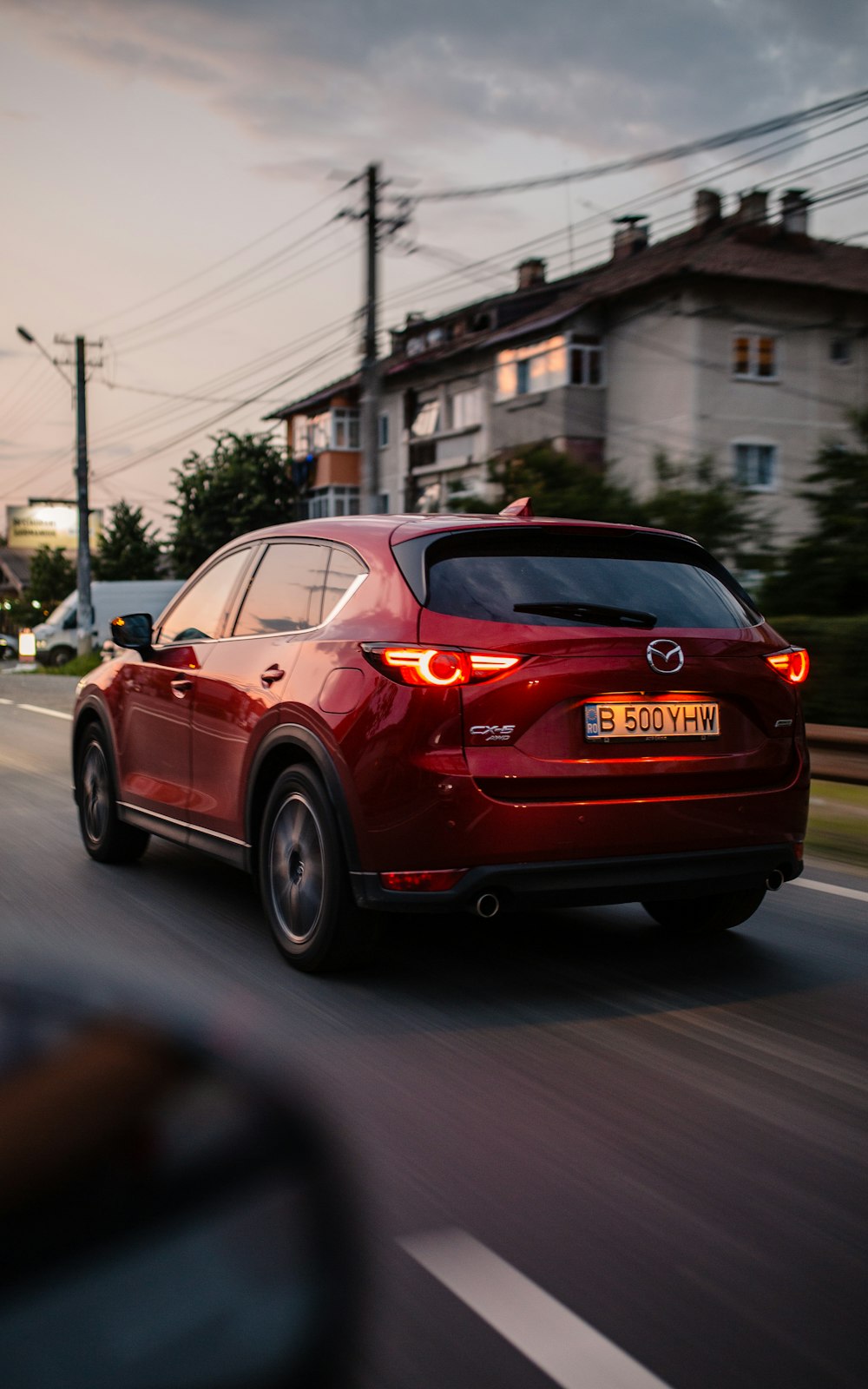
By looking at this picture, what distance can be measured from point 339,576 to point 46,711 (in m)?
15.4

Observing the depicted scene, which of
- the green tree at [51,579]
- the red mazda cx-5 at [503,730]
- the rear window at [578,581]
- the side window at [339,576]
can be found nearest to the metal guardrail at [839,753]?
the red mazda cx-5 at [503,730]

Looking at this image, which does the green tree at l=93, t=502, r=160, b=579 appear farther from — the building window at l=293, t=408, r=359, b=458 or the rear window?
the rear window

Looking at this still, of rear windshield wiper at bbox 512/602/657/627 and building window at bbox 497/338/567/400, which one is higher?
building window at bbox 497/338/567/400

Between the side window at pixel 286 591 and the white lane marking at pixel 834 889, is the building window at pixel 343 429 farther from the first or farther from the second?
the side window at pixel 286 591

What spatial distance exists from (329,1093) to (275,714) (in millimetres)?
1750

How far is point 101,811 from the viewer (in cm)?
733

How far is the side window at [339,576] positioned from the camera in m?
5.05

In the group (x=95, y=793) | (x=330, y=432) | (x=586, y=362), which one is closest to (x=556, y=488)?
(x=95, y=793)

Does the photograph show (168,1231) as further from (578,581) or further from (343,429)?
(343,429)

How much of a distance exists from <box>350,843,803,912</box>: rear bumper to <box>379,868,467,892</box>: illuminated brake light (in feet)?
0.05

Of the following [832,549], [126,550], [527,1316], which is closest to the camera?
[527,1316]

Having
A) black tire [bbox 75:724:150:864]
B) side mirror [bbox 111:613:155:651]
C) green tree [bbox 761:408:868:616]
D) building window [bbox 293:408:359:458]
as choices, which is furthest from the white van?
side mirror [bbox 111:613:155:651]

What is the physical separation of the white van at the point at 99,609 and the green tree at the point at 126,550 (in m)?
29.9

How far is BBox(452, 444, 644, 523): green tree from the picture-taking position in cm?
1869
